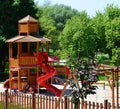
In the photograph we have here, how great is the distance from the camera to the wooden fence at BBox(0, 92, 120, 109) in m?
12.2

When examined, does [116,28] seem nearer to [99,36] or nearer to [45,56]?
[99,36]

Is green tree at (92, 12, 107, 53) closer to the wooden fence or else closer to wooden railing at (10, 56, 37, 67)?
wooden railing at (10, 56, 37, 67)

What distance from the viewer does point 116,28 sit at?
42.2 meters

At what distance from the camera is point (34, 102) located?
13.6 metres

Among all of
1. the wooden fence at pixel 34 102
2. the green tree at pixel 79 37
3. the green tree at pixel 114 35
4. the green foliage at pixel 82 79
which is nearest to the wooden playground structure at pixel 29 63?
the wooden fence at pixel 34 102

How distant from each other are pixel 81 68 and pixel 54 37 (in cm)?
6325

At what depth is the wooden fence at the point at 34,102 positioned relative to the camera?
1223cm

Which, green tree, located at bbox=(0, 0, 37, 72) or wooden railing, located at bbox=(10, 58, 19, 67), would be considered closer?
wooden railing, located at bbox=(10, 58, 19, 67)

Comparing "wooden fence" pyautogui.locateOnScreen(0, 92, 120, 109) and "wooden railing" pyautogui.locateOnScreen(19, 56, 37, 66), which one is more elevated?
"wooden railing" pyautogui.locateOnScreen(19, 56, 37, 66)

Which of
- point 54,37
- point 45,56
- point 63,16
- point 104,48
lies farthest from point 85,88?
point 63,16

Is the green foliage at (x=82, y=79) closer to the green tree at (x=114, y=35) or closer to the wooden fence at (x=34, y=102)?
the wooden fence at (x=34, y=102)

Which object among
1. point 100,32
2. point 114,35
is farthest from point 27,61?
point 100,32

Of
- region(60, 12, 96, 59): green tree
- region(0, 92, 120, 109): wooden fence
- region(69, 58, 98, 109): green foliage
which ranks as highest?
region(60, 12, 96, 59): green tree

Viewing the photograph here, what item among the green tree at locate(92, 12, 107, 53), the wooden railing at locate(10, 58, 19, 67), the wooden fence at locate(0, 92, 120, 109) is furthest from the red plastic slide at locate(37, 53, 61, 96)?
the green tree at locate(92, 12, 107, 53)
